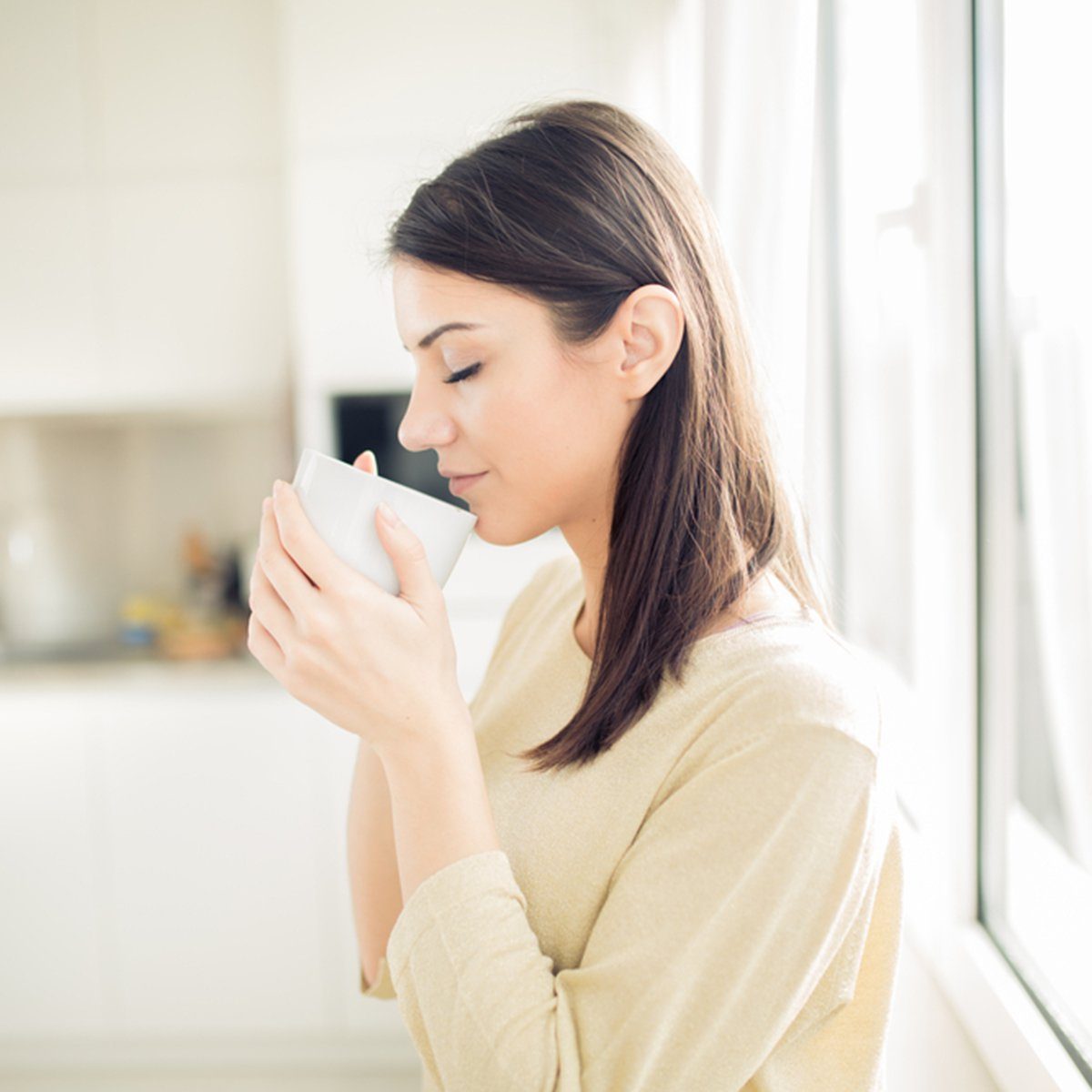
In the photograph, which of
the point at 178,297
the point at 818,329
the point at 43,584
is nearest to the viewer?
the point at 818,329

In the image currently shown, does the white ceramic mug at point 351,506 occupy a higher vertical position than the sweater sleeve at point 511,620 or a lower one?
higher

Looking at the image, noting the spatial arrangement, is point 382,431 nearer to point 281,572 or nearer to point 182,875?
point 182,875

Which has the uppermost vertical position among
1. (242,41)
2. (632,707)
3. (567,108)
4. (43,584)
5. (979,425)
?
(242,41)

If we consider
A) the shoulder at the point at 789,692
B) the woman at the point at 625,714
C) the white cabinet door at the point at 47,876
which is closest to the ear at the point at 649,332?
the woman at the point at 625,714

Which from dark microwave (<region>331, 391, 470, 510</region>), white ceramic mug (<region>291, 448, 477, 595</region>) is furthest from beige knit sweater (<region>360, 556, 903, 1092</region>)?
dark microwave (<region>331, 391, 470, 510</region>)

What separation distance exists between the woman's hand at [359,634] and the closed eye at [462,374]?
116mm

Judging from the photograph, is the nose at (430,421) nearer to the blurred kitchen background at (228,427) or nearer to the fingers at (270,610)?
the fingers at (270,610)

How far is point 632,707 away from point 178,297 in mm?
2088

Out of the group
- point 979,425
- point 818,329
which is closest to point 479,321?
point 979,425

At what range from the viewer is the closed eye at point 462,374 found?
→ 2.61 ft

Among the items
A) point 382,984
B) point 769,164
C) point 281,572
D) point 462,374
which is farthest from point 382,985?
point 769,164

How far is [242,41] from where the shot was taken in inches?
102

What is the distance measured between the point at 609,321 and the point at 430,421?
0.15 m

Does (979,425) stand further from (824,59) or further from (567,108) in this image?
(824,59)
